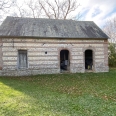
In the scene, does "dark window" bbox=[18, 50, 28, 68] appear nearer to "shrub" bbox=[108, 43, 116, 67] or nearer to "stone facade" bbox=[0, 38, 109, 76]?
"stone facade" bbox=[0, 38, 109, 76]

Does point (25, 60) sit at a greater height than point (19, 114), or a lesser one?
greater

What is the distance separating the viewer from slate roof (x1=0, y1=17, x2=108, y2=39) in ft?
54.0

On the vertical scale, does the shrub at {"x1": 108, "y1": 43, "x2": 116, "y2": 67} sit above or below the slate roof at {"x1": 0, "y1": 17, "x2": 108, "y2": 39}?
below

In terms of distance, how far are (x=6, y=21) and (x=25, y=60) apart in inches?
195

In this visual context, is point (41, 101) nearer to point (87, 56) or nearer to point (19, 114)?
point (19, 114)

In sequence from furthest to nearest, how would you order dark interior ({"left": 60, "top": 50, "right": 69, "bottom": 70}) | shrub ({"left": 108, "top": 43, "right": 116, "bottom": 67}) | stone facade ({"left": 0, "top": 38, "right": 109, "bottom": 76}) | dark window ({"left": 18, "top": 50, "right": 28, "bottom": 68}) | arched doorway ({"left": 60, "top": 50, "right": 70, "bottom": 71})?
1. shrub ({"left": 108, "top": 43, "right": 116, "bottom": 67})
2. dark interior ({"left": 60, "top": 50, "right": 69, "bottom": 70})
3. arched doorway ({"left": 60, "top": 50, "right": 70, "bottom": 71})
4. dark window ({"left": 18, "top": 50, "right": 28, "bottom": 68})
5. stone facade ({"left": 0, "top": 38, "right": 109, "bottom": 76})

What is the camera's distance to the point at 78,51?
17.3m

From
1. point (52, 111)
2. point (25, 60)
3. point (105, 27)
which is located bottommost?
point (52, 111)

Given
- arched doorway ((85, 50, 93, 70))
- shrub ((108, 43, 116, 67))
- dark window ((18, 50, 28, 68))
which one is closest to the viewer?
dark window ((18, 50, 28, 68))

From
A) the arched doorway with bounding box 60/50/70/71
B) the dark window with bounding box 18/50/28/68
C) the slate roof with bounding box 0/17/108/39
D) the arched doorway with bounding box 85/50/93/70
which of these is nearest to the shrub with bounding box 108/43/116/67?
the arched doorway with bounding box 85/50/93/70

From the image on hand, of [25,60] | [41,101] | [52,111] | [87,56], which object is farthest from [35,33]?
[52,111]

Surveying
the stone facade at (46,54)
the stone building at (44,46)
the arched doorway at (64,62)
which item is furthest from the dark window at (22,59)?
the arched doorway at (64,62)

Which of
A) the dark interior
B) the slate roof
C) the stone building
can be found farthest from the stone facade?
the dark interior

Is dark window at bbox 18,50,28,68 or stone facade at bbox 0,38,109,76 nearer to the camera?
stone facade at bbox 0,38,109,76
